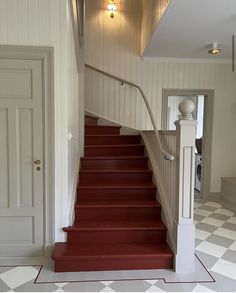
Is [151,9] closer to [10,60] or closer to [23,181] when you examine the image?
[10,60]

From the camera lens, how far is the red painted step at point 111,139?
453cm

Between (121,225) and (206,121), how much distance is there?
119 inches

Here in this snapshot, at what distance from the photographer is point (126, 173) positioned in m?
3.81

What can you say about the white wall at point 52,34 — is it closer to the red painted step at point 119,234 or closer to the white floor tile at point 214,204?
the red painted step at point 119,234

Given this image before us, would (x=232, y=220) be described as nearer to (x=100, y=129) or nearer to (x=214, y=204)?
(x=214, y=204)

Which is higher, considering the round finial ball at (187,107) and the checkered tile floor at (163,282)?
the round finial ball at (187,107)

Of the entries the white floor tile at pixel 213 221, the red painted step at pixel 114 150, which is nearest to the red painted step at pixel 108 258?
the white floor tile at pixel 213 221

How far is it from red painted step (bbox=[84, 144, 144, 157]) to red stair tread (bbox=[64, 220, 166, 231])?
144cm

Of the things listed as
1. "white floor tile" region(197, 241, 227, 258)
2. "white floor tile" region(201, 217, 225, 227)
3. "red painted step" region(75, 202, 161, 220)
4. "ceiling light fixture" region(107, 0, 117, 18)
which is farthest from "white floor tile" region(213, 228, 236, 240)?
"ceiling light fixture" region(107, 0, 117, 18)

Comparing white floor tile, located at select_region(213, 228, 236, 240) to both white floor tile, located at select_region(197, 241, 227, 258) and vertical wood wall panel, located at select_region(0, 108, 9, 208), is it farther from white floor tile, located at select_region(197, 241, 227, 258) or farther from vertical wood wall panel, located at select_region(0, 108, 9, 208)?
vertical wood wall panel, located at select_region(0, 108, 9, 208)

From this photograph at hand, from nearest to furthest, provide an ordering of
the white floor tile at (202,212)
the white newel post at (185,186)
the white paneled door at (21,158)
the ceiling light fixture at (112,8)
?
the white newel post at (185,186)
the white paneled door at (21,158)
the white floor tile at (202,212)
the ceiling light fixture at (112,8)

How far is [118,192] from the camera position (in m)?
3.52

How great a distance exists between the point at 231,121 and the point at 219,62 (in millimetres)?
1134

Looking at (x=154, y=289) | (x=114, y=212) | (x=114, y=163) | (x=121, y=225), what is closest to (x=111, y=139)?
(x=114, y=163)
